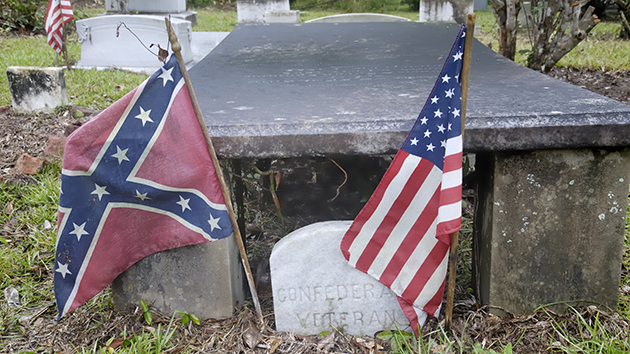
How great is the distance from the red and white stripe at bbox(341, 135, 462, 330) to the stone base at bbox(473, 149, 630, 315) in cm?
26

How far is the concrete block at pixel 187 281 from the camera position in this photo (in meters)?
1.80

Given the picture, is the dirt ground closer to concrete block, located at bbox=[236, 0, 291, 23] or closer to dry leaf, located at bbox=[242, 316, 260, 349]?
dry leaf, located at bbox=[242, 316, 260, 349]

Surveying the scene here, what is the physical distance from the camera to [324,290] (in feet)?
5.86

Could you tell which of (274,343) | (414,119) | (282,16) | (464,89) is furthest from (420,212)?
(282,16)

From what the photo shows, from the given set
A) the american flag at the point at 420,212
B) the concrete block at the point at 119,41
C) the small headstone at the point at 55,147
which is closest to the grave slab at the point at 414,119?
the american flag at the point at 420,212

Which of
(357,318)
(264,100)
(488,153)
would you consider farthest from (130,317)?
(488,153)

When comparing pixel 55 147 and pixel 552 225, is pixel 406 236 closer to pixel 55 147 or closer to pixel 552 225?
pixel 552 225

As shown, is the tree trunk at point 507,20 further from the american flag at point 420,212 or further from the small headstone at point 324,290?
the small headstone at point 324,290

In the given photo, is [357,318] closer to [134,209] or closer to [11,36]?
[134,209]

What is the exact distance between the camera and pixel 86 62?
6867mm

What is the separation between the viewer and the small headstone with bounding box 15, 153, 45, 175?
11.0 ft

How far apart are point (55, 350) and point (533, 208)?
1.83 metres

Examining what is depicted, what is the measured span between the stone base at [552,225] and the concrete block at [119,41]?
5.78 metres

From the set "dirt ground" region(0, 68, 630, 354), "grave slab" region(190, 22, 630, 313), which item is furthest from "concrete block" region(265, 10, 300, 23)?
"dirt ground" region(0, 68, 630, 354)
